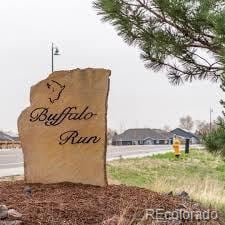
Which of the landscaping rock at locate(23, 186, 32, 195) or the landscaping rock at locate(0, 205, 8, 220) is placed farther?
the landscaping rock at locate(23, 186, 32, 195)

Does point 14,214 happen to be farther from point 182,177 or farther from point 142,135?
point 142,135

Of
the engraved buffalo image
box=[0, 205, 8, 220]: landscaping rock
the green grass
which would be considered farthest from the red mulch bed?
the engraved buffalo image

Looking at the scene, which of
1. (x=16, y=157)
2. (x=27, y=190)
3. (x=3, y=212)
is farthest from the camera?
(x=16, y=157)

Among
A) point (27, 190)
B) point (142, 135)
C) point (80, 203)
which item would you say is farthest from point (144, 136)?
point (80, 203)

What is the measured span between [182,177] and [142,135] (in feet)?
276

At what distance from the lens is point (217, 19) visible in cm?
645

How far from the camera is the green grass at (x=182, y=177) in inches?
373

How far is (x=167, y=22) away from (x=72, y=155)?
230cm

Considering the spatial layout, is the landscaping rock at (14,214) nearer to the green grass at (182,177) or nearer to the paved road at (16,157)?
the green grass at (182,177)

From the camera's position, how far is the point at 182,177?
1577 centimetres

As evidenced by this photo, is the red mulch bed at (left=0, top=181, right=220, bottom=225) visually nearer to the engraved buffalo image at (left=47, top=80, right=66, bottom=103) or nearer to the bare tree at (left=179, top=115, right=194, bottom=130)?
the engraved buffalo image at (left=47, top=80, right=66, bottom=103)

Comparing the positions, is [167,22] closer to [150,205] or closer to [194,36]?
[194,36]

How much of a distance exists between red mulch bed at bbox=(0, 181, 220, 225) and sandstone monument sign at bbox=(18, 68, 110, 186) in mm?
214

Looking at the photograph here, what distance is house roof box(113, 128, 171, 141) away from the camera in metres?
96.9
